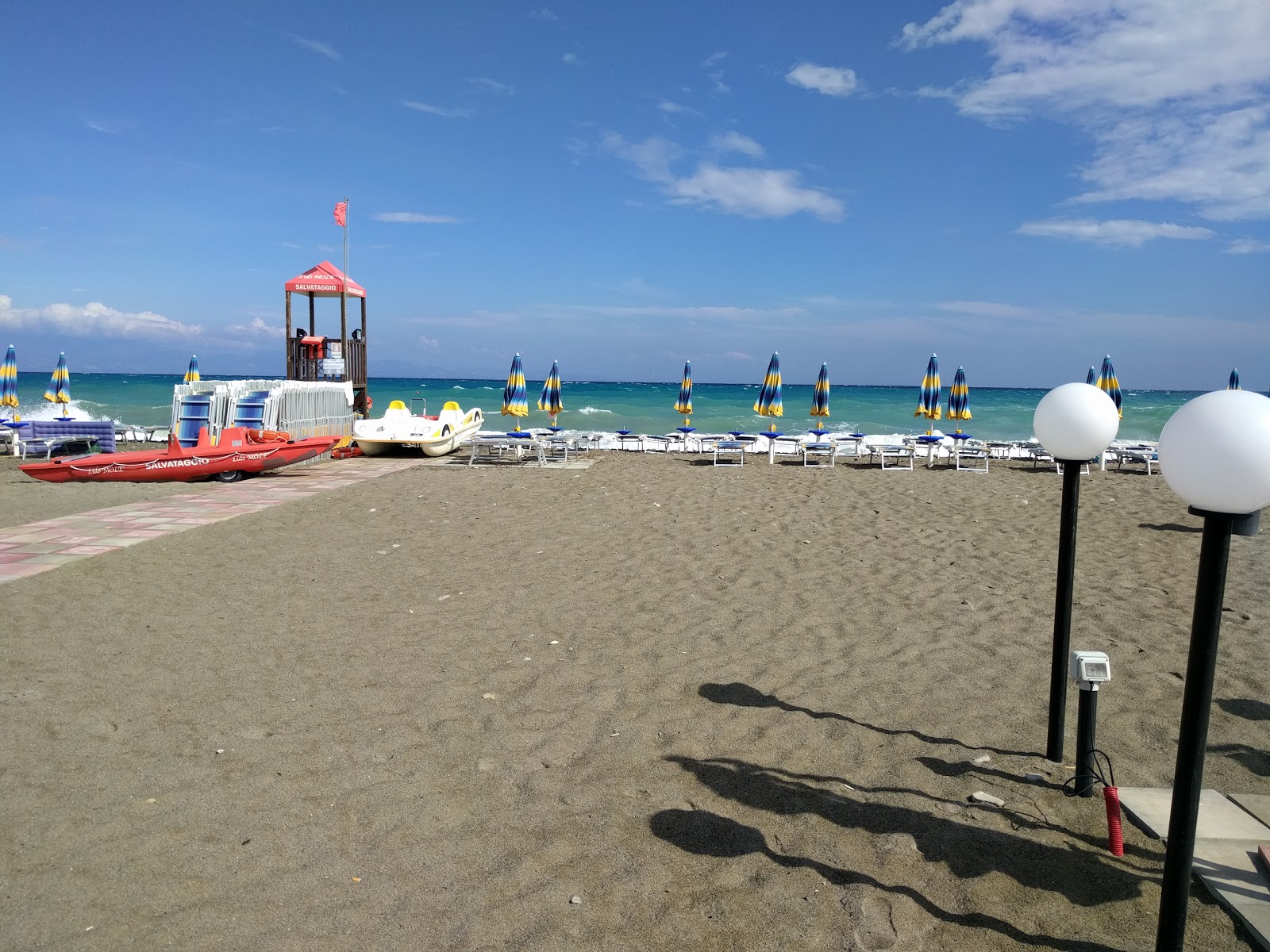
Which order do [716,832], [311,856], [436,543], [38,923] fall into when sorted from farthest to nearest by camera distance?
[436,543]
[716,832]
[311,856]
[38,923]

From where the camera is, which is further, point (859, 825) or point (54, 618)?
point (54, 618)

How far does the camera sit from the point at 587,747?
3568 millimetres

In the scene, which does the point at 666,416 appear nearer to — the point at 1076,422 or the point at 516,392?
the point at 516,392

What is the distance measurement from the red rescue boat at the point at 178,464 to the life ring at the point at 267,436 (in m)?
0.01

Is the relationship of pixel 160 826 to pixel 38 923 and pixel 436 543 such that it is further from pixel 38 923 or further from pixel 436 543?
pixel 436 543

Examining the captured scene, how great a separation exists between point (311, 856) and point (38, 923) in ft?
2.51

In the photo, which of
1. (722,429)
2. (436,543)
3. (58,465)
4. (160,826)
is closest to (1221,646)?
(160,826)

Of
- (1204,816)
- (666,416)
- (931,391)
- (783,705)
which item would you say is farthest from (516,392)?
(666,416)

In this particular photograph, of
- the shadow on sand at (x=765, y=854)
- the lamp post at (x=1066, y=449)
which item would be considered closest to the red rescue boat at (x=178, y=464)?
the shadow on sand at (x=765, y=854)

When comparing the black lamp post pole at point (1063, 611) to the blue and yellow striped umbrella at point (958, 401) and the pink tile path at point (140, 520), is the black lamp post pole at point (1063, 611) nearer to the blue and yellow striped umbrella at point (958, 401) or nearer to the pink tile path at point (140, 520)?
the pink tile path at point (140, 520)

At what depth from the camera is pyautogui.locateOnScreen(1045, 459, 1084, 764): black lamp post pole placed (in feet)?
10.8

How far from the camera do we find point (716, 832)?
2.93 meters

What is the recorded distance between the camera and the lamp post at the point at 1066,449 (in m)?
3.06

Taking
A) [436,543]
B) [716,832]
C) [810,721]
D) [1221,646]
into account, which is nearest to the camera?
[716,832]
